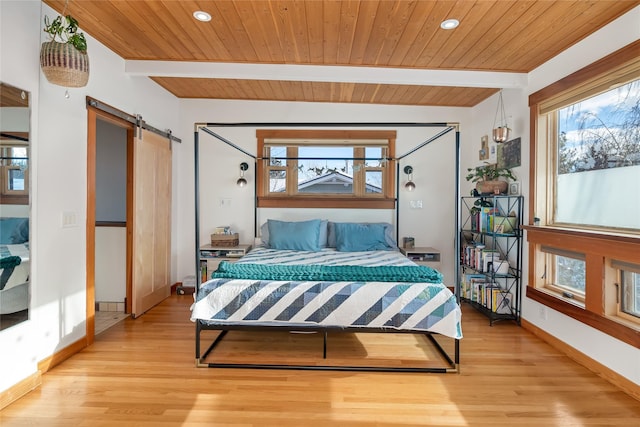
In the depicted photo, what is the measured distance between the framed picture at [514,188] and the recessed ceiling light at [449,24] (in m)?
1.83

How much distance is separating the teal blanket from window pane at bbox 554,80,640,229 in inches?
53.2

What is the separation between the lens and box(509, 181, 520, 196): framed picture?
355cm

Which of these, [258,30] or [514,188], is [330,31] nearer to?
[258,30]

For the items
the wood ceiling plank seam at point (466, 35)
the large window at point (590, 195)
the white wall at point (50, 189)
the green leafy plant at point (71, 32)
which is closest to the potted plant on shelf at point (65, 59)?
the green leafy plant at point (71, 32)

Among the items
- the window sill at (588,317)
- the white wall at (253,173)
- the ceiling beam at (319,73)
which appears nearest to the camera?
the window sill at (588,317)

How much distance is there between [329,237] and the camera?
170 inches

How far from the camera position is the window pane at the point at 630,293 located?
91.8 inches

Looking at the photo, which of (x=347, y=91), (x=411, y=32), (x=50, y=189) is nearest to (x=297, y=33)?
(x=411, y=32)

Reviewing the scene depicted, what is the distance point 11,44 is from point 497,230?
4.23 meters

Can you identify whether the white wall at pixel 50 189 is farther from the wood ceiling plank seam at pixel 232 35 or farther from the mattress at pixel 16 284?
the wood ceiling plank seam at pixel 232 35

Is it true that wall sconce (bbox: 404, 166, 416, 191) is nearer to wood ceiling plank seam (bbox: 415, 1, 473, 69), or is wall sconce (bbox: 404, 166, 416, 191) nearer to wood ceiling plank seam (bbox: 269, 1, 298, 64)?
wood ceiling plank seam (bbox: 415, 1, 473, 69)

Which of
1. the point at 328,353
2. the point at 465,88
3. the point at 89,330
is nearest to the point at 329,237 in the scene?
the point at 328,353

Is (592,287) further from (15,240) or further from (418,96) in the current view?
(15,240)

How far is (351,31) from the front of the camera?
264 cm
